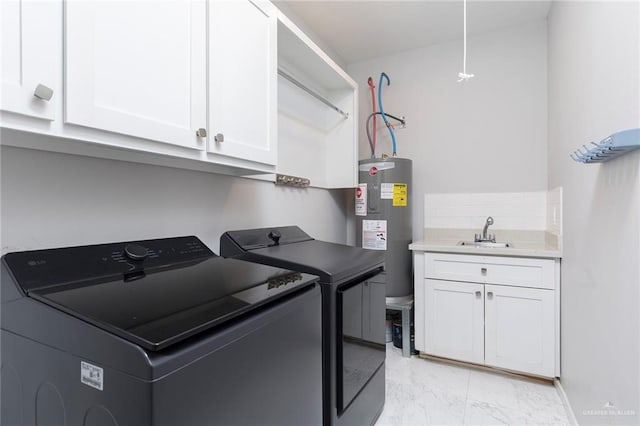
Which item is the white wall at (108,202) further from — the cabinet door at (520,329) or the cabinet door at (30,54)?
the cabinet door at (520,329)

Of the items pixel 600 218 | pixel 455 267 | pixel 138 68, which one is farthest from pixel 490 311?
pixel 138 68

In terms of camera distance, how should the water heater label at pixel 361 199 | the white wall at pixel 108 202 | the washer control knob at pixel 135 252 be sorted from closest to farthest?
the white wall at pixel 108 202 < the washer control knob at pixel 135 252 < the water heater label at pixel 361 199

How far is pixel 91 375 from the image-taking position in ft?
2.05

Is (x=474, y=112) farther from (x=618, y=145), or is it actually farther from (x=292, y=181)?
(x=618, y=145)

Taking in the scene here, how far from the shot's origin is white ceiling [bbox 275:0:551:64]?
2.39 m

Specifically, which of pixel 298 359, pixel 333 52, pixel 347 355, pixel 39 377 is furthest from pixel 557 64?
pixel 39 377

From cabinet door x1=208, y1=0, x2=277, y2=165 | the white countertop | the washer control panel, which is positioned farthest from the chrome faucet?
the washer control panel

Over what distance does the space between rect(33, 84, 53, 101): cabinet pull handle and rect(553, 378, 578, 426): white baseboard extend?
8.27 ft

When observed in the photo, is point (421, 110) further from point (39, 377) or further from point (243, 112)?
point (39, 377)

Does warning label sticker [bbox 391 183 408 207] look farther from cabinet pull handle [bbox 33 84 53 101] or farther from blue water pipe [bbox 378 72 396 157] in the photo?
cabinet pull handle [bbox 33 84 53 101]

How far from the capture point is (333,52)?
3.06 metres

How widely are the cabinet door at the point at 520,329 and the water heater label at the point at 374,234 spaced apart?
2.73 ft

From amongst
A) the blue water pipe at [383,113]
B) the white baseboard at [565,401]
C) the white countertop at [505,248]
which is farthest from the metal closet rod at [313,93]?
the white baseboard at [565,401]

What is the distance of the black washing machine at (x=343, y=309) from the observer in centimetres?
129
